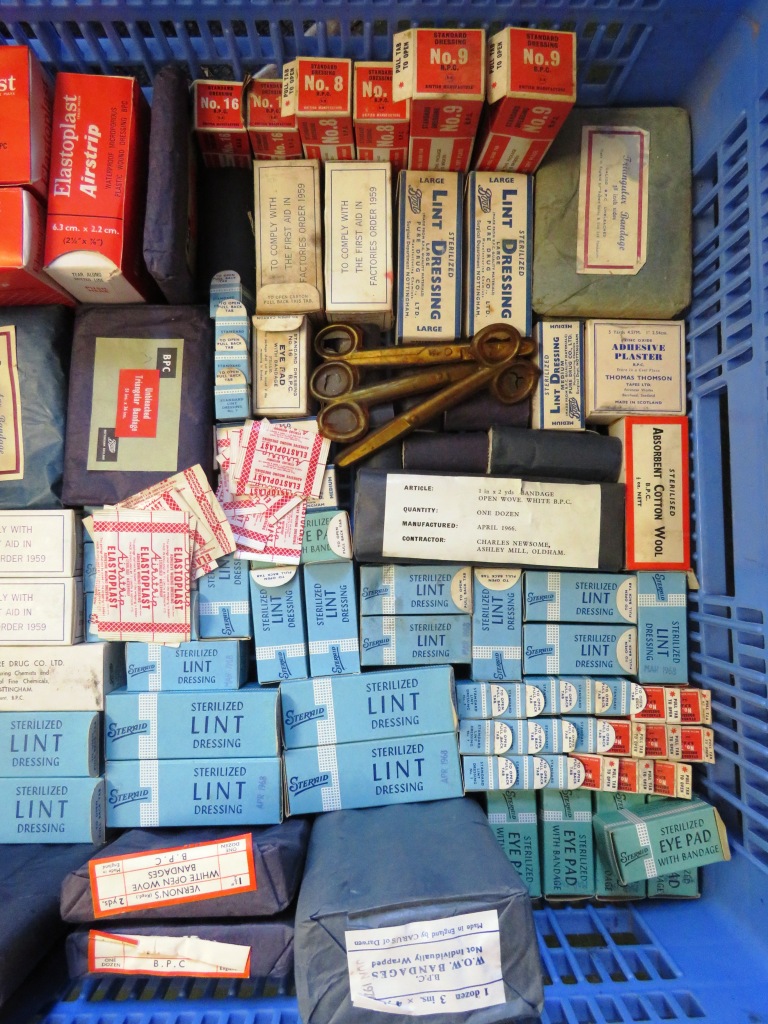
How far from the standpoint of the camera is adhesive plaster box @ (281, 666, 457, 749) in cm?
94

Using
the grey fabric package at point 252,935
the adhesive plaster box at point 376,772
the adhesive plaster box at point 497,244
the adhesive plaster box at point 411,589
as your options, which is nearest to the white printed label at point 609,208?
the adhesive plaster box at point 497,244

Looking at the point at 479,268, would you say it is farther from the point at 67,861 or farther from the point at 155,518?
the point at 67,861

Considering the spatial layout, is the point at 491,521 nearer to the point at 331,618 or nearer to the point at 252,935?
the point at 331,618

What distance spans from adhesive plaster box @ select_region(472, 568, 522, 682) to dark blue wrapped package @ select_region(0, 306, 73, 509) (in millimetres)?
681

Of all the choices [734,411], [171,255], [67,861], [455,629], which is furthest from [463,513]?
[67,861]

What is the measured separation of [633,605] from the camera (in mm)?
998

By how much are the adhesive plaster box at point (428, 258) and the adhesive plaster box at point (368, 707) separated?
1.76ft

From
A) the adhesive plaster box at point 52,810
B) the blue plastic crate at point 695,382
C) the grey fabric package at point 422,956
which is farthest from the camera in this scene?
the adhesive plaster box at point 52,810

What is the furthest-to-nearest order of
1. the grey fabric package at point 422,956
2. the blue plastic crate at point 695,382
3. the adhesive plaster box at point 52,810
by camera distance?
the adhesive plaster box at point 52,810
the blue plastic crate at point 695,382
the grey fabric package at point 422,956

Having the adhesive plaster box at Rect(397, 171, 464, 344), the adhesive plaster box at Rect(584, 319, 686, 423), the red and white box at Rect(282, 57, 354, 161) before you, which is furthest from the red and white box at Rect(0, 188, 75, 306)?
the adhesive plaster box at Rect(584, 319, 686, 423)

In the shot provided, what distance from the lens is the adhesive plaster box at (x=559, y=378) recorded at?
3.25 ft

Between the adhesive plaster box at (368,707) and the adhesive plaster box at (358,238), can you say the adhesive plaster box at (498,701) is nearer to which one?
the adhesive plaster box at (368,707)

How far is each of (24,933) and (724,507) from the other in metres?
1.14

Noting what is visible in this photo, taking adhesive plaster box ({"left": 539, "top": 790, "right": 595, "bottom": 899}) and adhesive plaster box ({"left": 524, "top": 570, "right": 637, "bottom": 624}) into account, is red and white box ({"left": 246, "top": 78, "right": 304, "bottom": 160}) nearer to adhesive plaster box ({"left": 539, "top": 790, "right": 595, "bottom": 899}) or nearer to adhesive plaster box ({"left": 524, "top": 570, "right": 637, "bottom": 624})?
adhesive plaster box ({"left": 524, "top": 570, "right": 637, "bottom": 624})
